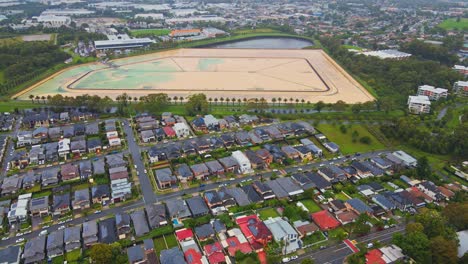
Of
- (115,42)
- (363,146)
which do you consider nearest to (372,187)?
(363,146)

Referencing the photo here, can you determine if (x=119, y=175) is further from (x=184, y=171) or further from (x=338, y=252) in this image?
(x=338, y=252)

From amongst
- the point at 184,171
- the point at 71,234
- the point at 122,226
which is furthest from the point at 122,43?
the point at 122,226

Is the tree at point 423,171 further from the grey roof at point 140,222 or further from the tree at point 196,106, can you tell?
the tree at point 196,106

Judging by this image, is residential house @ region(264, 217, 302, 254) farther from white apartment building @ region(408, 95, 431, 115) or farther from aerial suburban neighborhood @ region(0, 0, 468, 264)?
white apartment building @ region(408, 95, 431, 115)

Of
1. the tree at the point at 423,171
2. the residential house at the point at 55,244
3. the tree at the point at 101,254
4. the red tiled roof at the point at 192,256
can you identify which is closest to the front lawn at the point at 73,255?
the residential house at the point at 55,244

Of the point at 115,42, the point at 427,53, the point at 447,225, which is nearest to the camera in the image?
the point at 447,225

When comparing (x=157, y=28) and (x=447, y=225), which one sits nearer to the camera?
(x=447, y=225)

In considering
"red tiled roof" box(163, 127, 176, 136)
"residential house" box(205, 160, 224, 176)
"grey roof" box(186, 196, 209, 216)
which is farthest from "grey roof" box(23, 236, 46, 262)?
"red tiled roof" box(163, 127, 176, 136)

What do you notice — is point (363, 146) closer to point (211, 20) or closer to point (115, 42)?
point (115, 42)
